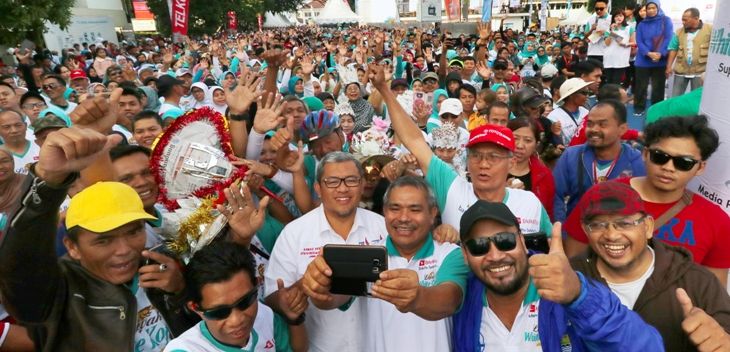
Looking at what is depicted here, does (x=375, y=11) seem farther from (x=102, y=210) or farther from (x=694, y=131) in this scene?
(x=102, y=210)

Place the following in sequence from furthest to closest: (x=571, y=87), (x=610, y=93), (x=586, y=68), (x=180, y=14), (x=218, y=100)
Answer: (x=180, y=14) < (x=218, y=100) < (x=586, y=68) < (x=610, y=93) < (x=571, y=87)

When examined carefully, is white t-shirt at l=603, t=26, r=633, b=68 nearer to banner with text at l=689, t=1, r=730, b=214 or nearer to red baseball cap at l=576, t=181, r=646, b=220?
banner with text at l=689, t=1, r=730, b=214

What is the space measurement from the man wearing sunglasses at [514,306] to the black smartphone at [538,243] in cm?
8

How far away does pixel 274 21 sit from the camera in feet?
209

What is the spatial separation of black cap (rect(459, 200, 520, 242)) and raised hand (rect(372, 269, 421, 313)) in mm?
385

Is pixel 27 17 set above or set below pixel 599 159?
above

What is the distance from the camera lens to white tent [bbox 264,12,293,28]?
200ft

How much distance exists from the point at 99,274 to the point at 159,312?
34 centimetres

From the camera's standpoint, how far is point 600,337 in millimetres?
1672

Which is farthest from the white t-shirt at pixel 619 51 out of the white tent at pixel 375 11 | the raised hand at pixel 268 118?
the white tent at pixel 375 11

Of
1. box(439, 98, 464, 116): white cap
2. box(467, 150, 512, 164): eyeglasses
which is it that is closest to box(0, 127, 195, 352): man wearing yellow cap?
box(467, 150, 512, 164): eyeglasses

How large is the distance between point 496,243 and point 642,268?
676 mm

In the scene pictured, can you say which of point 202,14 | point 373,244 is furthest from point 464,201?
point 202,14

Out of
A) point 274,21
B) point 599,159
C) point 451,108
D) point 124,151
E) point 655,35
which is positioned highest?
point 274,21
